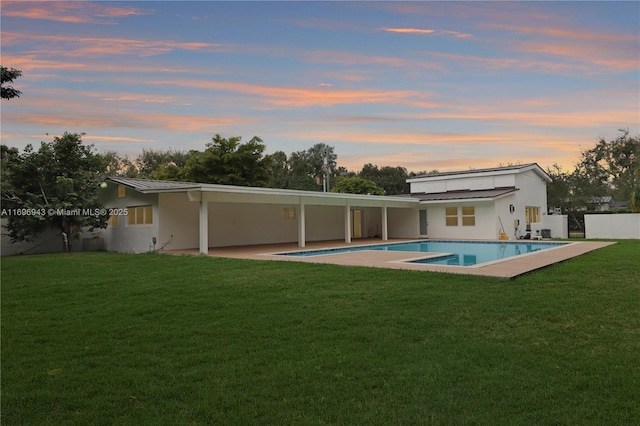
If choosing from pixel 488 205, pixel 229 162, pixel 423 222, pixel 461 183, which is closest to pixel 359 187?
pixel 229 162

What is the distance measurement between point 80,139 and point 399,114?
42.6 feet

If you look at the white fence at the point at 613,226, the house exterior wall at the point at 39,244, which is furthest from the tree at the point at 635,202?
the house exterior wall at the point at 39,244

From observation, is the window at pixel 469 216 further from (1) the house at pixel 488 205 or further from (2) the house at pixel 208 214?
(2) the house at pixel 208 214

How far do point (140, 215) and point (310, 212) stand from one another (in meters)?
8.71

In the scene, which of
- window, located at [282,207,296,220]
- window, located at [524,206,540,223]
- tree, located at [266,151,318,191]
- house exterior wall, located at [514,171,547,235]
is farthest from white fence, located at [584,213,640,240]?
tree, located at [266,151,318,191]

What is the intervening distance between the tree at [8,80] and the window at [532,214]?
76.6 feet

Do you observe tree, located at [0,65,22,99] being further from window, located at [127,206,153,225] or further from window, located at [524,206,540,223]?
window, located at [524,206,540,223]

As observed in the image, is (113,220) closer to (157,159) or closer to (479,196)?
(479,196)

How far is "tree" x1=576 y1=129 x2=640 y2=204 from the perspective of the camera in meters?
38.7

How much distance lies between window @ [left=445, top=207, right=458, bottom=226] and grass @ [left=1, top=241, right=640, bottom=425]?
51.9ft

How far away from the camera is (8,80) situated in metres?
10.8

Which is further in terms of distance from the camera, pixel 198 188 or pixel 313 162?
pixel 313 162

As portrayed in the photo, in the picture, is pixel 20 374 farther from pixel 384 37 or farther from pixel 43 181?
pixel 43 181

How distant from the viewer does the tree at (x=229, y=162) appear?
32.0m
